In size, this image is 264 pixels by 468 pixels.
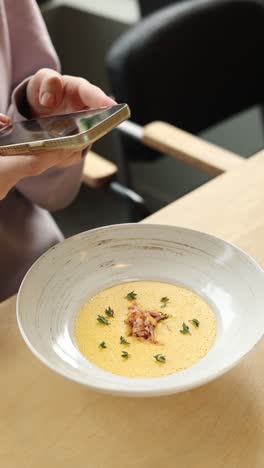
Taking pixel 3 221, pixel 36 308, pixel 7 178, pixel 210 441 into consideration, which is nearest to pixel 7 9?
pixel 3 221

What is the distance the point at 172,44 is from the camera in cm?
152

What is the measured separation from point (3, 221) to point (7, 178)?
0.29m

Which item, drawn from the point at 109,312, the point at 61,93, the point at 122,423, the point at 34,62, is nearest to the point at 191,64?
the point at 34,62

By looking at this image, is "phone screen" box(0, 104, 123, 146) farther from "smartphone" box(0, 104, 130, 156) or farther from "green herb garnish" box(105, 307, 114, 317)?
"green herb garnish" box(105, 307, 114, 317)

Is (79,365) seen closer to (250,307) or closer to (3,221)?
(250,307)

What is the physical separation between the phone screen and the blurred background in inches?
50.1

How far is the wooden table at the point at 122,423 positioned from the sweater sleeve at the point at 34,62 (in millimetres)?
334

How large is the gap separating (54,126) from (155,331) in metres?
0.25

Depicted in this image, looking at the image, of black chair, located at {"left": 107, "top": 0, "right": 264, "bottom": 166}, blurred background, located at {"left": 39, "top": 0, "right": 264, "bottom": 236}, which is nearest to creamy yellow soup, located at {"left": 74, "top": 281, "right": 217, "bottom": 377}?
black chair, located at {"left": 107, "top": 0, "right": 264, "bottom": 166}

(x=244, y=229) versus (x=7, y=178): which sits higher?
(x=7, y=178)

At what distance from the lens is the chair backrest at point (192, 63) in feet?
4.80

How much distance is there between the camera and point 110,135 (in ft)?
7.18

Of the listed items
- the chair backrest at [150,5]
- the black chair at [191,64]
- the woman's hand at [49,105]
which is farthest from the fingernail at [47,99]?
the chair backrest at [150,5]

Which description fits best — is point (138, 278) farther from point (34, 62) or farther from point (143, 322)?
point (34, 62)
